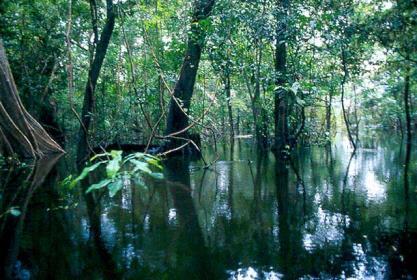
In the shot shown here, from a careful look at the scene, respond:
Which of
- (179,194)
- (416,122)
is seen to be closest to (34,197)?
(179,194)

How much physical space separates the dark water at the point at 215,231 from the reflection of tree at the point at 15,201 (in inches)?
0.7

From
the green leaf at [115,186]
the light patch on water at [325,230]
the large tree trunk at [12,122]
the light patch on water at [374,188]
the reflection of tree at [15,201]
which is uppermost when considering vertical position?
the large tree trunk at [12,122]

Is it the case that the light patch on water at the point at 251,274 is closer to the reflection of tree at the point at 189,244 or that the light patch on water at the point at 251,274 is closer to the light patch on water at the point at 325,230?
the reflection of tree at the point at 189,244

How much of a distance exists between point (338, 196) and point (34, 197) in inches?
196

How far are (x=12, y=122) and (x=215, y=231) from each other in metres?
8.40

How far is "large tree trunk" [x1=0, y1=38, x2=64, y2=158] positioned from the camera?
11.3 metres

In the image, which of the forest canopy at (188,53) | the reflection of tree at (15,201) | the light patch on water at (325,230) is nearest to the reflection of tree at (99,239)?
the reflection of tree at (15,201)

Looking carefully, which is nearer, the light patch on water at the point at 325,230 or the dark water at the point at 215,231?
the dark water at the point at 215,231

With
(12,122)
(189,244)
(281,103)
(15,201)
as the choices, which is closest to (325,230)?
(189,244)

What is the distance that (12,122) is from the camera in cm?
1127

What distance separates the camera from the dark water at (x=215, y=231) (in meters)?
3.72

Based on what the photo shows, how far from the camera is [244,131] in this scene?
38.6m

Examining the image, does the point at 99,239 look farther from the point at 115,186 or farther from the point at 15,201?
the point at 15,201

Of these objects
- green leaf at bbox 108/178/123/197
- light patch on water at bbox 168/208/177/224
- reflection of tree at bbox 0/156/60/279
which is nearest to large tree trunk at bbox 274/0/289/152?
reflection of tree at bbox 0/156/60/279
